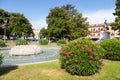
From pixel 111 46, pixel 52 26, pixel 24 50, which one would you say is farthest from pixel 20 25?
pixel 111 46

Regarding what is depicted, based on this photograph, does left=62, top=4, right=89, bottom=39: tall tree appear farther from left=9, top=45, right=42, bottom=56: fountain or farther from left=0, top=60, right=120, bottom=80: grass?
left=0, top=60, right=120, bottom=80: grass

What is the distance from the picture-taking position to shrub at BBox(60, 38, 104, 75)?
8031mm

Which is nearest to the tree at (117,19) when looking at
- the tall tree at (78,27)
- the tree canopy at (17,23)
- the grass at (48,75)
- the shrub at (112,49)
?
the tall tree at (78,27)

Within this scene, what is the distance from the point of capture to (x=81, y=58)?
812cm

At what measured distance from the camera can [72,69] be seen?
8.12 m

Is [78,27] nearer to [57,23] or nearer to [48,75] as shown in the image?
[57,23]

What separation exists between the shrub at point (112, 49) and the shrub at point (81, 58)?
14.3 ft

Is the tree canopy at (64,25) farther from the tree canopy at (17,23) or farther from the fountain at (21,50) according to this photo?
the fountain at (21,50)

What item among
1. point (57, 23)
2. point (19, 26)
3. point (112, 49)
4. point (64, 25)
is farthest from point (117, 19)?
point (19, 26)

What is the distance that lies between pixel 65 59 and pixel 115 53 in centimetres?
564

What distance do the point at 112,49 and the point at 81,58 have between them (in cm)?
548

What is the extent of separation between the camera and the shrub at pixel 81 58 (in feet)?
26.3

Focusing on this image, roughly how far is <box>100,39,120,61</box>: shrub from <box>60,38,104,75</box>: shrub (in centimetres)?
436

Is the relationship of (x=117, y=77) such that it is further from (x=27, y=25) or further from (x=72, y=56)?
(x=27, y=25)
